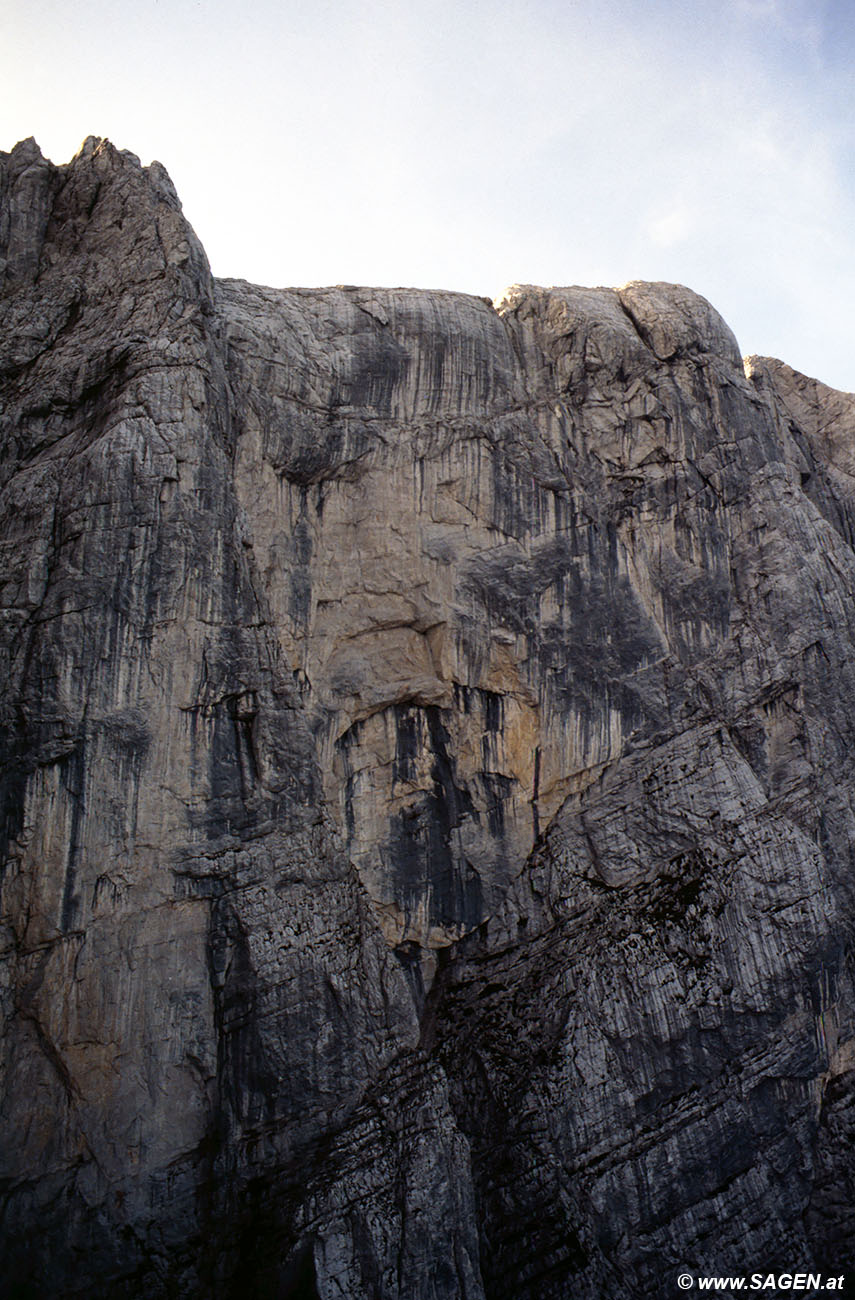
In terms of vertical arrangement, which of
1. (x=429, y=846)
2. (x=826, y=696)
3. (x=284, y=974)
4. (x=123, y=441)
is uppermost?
(x=123, y=441)

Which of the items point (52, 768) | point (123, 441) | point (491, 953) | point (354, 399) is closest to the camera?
point (52, 768)

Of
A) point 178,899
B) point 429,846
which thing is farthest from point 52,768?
point 429,846

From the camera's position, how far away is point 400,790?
803 inches

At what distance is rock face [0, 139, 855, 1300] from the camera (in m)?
16.4

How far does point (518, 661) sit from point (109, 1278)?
45.5 feet

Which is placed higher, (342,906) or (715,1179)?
(342,906)

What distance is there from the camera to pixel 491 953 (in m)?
20.2

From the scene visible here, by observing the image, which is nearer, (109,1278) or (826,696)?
(109,1278)

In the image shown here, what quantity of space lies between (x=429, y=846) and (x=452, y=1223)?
707cm

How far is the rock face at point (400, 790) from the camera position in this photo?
645 inches

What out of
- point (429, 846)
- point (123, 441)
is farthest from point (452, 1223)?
point (123, 441)

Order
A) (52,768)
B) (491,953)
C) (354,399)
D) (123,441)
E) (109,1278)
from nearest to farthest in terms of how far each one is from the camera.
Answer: (109,1278) < (52,768) < (123,441) < (491,953) < (354,399)

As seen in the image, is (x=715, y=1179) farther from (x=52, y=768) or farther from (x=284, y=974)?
(x=52, y=768)

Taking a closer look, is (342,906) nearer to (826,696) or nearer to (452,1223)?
(452,1223)
